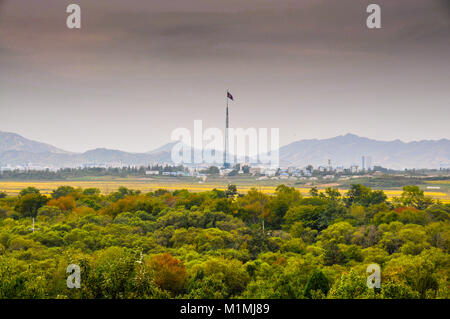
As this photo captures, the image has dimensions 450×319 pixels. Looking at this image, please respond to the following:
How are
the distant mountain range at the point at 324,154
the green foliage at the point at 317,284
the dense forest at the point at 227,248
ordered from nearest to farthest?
the dense forest at the point at 227,248
the green foliage at the point at 317,284
the distant mountain range at the point at 324,154

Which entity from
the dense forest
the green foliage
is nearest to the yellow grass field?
the dense forest

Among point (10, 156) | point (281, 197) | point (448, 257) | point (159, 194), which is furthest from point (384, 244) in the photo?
point (10, 156)

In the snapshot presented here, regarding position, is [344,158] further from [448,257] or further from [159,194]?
[448,257]

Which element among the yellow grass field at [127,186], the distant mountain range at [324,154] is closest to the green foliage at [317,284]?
the yellow grass field at [127,186]

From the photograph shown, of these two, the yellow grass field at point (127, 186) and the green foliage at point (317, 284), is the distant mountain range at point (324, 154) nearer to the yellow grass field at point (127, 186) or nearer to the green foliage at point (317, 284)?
the yellow grass field at point (127, 186)

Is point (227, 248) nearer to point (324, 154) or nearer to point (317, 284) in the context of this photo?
point (317, 284)

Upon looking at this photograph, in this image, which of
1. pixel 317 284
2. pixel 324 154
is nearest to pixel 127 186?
pixel 324 154

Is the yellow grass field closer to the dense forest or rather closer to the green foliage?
the dense forest
